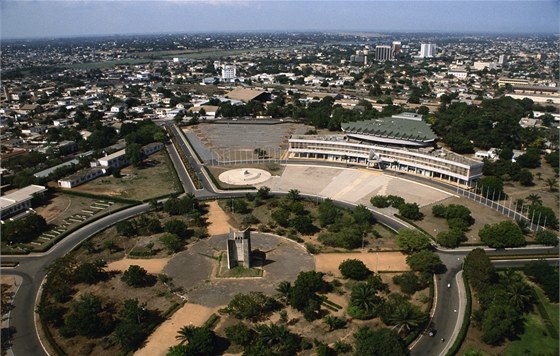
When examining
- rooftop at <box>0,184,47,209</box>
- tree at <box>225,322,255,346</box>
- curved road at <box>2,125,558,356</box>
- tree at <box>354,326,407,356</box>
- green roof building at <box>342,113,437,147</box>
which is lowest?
curved road at <box>2,125,558,356</box>

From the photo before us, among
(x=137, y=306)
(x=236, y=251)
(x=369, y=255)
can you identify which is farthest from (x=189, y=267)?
(x=369, y=255)

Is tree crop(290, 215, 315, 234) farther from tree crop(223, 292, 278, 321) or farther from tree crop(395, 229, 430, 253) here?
tree crop(223, 292, 278, 321)

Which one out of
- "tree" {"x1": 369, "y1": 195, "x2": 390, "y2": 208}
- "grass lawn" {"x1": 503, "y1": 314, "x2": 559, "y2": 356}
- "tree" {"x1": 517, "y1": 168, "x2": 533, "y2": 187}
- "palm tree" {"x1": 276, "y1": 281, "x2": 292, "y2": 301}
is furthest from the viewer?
"tree" {"x1": 517, "y1": 168, "x2": 533, "y2": 187}

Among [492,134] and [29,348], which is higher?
[492,134]

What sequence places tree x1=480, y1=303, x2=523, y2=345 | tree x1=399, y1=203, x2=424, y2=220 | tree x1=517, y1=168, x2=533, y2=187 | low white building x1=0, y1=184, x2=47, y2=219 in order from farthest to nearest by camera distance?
tree x1=517, y1=168, x2=533, y2=187 < low white building x1=0, y1=184, x2=47, y2=219 < tree x1=399, y1=203, x2=424, y2=220 < tree x1=480, y1=303, x2=523, y2=345

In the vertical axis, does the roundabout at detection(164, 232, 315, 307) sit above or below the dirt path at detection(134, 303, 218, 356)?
above

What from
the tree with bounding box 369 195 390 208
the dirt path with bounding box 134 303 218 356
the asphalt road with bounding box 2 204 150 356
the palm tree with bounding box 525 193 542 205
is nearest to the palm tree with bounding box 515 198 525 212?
the palm tree with bounding box 525 193 542 205

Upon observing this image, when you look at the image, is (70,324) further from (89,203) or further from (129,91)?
(129,91)

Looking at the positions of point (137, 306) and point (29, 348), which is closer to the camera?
point (29, 348)
